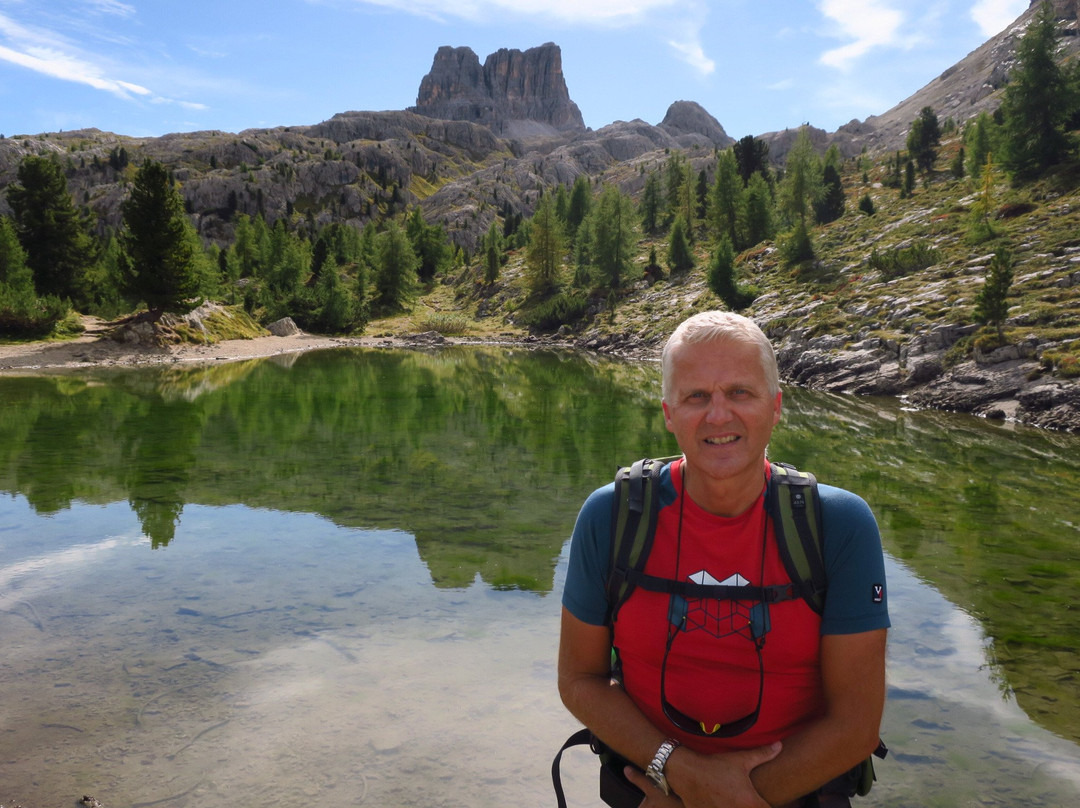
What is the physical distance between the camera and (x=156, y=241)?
155ft

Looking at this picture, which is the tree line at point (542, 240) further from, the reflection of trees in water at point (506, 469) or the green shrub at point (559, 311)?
the reflection of trees in water at point (506, 469)

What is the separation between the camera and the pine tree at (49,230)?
2114 inches

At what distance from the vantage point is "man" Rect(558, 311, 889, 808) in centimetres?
269

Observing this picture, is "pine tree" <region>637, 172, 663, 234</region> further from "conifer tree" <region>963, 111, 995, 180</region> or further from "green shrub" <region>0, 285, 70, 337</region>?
"green shrub" <region>0, 285, 70, 337</region>

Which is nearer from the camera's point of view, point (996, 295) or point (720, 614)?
point (720, 614)

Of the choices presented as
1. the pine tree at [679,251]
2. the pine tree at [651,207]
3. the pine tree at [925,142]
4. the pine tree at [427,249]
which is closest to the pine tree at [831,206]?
the pine tree at [679,251]

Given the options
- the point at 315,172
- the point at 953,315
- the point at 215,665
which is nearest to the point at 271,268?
the point at 953,315

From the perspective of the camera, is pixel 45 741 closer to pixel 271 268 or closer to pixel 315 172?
pixel 271 268

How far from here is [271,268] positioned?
A: 85562 millimetres

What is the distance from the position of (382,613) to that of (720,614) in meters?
6.67

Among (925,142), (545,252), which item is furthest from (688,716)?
(925,142)

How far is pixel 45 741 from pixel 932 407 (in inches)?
1302

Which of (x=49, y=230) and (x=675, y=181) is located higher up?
(x=675, y=181)

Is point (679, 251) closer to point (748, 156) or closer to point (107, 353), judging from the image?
point (748, 156)
